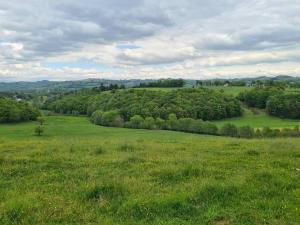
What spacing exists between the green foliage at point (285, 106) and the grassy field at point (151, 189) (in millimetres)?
103490

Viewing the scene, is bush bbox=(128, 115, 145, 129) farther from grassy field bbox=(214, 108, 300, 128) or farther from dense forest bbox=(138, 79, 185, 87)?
dense forest bbox=(138, 79, 185, 87)

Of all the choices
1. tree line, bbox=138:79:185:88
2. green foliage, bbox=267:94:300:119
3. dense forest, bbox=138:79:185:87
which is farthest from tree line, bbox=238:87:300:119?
tree line, bbox=138:79:185:88

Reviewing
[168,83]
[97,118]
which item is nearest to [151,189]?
[97,118]

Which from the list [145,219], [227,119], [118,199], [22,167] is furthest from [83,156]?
[227,119]

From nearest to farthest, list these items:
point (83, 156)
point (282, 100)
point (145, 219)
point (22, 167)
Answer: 1. point (145, 219)
2. point (22, 167)
3. point (83, 156)
4. point (282, 100)

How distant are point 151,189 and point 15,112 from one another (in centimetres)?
10512

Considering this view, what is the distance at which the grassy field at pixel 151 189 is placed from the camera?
7109 millimetres

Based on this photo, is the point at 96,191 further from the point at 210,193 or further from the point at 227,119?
the point at 227,119

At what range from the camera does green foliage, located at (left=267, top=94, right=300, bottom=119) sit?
109438 millimetres

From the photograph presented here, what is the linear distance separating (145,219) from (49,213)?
1.94m

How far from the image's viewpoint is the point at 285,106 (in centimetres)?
11056

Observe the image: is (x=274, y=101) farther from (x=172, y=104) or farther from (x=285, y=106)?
(x=172, y=104)

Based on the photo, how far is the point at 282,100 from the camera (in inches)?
4409

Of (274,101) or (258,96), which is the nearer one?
(274,101)
